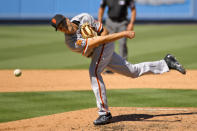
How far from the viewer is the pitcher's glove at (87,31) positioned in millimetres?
6332

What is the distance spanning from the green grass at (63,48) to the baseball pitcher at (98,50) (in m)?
5.77

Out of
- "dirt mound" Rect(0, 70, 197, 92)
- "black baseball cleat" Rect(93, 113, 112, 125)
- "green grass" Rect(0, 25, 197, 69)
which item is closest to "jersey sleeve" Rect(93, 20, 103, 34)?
"black baseball cleat" Rect(93, 113, 112, 125)

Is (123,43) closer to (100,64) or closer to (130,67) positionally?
(130,67)

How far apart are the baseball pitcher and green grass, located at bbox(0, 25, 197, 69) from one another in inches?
227

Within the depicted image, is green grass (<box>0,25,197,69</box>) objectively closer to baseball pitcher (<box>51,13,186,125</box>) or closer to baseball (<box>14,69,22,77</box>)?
baseball (<box>14,69,22,77</box>)

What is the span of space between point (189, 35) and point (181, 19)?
6.48m

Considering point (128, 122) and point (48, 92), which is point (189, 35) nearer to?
point (48, 92)

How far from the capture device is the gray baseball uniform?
628cm

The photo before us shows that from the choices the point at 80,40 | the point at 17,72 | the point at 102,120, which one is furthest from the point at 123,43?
the point at 80,40

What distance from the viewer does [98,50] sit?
21.2ft

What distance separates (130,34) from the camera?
5.99 m

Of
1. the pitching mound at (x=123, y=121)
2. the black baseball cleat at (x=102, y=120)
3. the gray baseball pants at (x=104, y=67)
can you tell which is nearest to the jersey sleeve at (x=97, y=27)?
the gray baseball pants at (x=104, y=67)

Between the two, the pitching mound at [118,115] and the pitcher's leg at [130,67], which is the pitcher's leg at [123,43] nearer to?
the pitching mound at [118,115]

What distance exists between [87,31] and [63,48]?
34.2 feet
